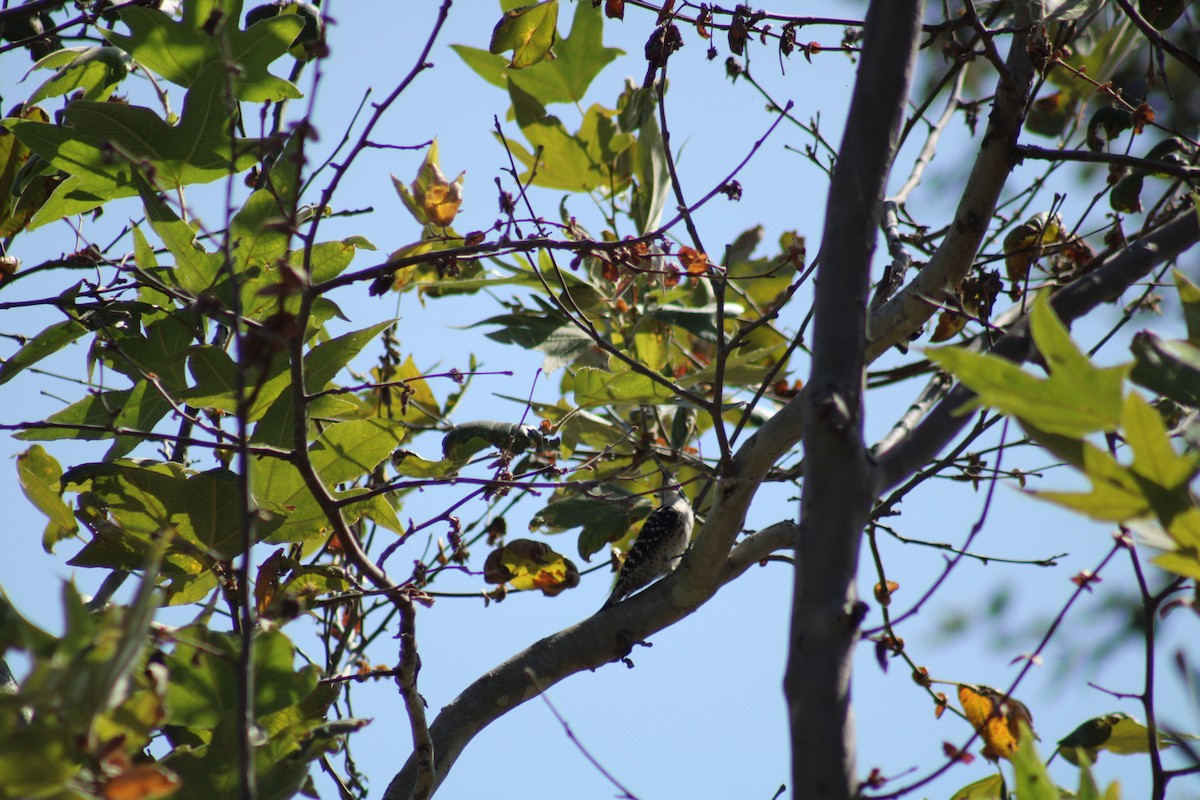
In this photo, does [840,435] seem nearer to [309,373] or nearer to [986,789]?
[986,789]

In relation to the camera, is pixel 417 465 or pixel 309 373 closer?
pixel 309 373

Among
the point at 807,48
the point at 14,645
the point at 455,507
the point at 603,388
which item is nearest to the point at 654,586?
the point at 603,388

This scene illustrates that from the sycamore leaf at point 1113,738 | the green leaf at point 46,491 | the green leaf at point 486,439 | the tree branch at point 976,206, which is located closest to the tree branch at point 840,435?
the tree branch at point 976,206

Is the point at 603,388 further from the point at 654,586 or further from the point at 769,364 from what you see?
the point at 769,364

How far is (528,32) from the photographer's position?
83.6 inches

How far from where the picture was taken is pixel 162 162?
2.00 meters

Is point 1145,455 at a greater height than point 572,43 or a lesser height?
lesser

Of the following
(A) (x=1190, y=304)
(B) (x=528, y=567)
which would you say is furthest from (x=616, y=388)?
(A) (x=1190, y=304)

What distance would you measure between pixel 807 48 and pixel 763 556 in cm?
113

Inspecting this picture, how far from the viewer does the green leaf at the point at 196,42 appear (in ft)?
6.45

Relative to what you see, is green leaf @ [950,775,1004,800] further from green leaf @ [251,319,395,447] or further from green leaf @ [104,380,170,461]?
green leaf @ [104,380,170,461]

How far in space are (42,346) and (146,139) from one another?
1.56 ft

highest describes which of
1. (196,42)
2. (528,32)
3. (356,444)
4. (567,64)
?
(567,64)

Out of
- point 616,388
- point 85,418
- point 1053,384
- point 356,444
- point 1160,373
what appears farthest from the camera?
point 616,388
